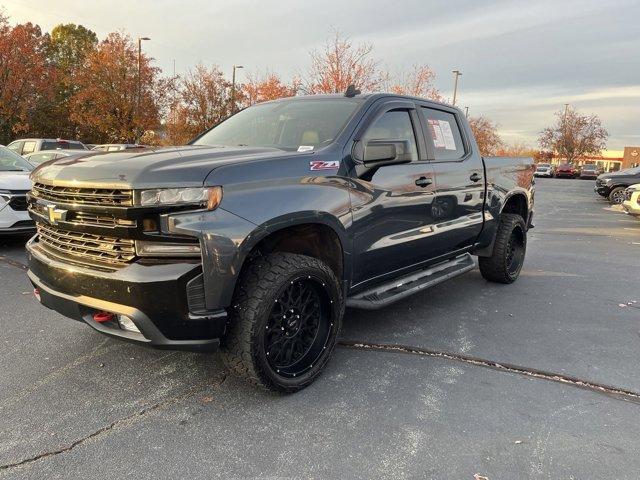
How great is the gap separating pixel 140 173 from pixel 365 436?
1831mm

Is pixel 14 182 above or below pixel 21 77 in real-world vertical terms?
below

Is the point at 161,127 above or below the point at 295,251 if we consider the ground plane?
above

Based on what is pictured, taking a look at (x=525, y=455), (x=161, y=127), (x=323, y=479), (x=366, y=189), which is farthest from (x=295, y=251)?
(x=161, y=127)

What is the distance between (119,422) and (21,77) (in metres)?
30.2

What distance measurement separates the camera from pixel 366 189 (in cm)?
341

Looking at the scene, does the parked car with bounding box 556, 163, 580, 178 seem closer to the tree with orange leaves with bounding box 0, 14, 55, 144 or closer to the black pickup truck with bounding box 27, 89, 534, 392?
the tree with orange leaves with bounding box 0, 14, 55, 144

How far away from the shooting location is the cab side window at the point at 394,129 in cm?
365

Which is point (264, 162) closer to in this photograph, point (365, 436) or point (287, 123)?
point (287, 123)

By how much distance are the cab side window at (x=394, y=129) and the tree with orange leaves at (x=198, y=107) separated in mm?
22119

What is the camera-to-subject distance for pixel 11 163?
7.51 m

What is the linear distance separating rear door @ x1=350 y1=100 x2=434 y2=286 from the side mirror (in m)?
0.06

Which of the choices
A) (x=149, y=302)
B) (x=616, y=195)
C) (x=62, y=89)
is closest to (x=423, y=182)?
(x=149, y=302)

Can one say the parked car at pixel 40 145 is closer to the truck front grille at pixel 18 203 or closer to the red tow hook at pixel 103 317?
the truck front grille at pixel 18 203

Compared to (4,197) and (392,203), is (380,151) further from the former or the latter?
(4,197)
